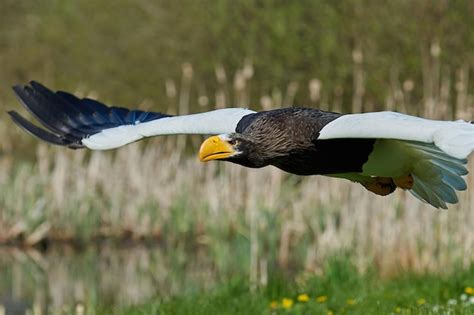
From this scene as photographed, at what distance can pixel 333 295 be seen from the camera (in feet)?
24.2

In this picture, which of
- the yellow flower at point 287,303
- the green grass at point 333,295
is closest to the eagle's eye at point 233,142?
the green grass at point 333,295

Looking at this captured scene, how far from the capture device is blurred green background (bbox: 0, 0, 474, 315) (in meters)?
7.93

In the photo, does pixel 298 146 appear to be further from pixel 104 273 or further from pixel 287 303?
pixel 104 273

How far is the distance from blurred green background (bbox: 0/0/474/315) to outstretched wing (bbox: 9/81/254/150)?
101cm

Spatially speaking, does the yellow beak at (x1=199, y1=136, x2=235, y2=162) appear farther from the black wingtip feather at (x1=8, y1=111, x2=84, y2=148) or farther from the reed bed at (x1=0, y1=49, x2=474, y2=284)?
the reed bed at (x1=0, y1=49, x2=474, y2=284)

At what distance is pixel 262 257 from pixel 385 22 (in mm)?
4971

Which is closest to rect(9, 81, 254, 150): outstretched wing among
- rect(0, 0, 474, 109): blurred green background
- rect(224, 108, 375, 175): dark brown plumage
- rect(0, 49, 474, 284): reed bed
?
rect(224, 108, 375, 175): dark brown plumage

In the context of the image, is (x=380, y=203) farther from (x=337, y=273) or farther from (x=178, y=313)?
(x=178, y=313)

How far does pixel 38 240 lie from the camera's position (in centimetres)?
1155

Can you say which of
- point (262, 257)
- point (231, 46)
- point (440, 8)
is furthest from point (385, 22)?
point (262, 257)

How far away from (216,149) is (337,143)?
61 centimetres

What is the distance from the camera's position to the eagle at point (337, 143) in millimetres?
4832

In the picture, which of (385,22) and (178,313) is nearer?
(178,313)

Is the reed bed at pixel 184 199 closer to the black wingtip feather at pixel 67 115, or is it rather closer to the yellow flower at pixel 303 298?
the yellow flower at pixel 303 298
